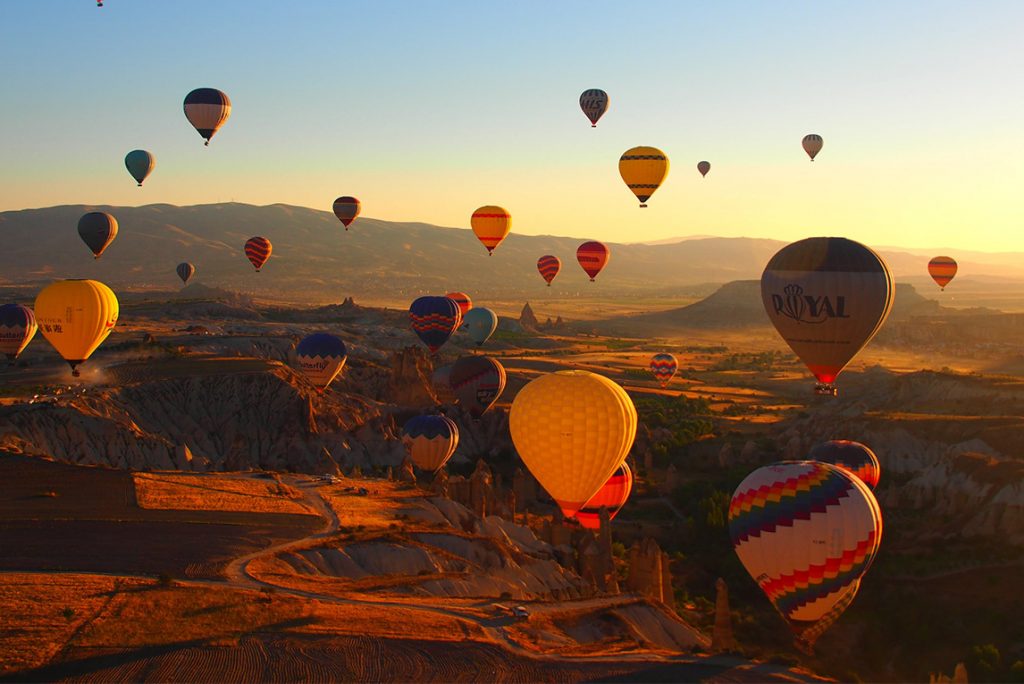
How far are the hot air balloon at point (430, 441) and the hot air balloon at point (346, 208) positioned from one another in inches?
1963

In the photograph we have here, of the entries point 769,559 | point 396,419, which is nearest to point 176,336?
point 396,419

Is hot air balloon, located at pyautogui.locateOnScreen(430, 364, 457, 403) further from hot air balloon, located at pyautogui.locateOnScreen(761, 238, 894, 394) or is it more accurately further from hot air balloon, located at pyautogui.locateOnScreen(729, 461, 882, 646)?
hot air balloon, located at pyautogui.locateOnScreen(729, 461, 882, 646)

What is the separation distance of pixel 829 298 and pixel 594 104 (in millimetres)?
35187

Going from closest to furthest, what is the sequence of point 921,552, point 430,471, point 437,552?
point 437,552, point 921,552, point 430,471

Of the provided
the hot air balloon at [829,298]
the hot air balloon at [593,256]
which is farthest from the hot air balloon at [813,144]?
the hot air balloon at [829,298]

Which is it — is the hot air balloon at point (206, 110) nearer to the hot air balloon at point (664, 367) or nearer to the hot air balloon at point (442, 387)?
the hot air balloon at point (442, 387)

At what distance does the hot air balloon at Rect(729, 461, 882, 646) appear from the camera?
95.0 ft

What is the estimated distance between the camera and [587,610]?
3041 centimetres

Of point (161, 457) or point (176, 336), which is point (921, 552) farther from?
point (176, 336)

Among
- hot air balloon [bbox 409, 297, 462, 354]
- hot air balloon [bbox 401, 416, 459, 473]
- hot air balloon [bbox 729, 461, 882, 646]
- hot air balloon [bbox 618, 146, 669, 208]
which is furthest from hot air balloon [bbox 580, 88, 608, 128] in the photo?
hot air balloon [bbox 729, 461, 882, 646]

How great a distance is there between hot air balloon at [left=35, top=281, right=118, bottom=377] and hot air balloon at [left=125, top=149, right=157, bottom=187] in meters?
36.1

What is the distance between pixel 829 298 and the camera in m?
37.6

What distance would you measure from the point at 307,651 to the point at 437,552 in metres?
10.7

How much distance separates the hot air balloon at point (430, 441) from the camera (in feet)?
160
